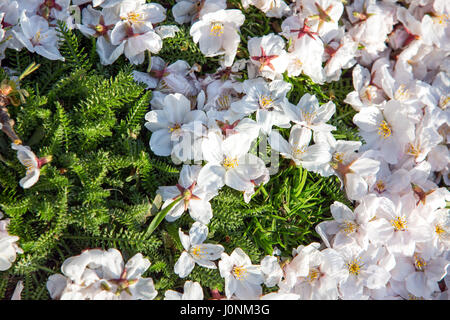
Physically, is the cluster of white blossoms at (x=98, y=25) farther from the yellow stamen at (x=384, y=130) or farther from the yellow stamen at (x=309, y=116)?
the yellow stamen at (x=384, y=130)

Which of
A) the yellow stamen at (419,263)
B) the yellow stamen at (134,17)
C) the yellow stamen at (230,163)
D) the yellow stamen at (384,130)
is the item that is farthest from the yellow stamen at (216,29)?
the yellow stamen at (419,263)

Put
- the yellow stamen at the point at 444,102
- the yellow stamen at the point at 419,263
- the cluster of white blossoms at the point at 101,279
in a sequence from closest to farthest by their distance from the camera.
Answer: the cluster of white blossoms at the point at 101,279, the yellow stamen at the point at 419,263, the yellow stamen at the point at 444,102

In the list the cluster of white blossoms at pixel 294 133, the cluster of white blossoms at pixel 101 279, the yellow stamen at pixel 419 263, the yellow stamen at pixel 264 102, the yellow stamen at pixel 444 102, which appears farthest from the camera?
the yellow stamen at pixel 444 102

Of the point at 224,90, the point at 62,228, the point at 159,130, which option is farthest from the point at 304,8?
the point at 62,228

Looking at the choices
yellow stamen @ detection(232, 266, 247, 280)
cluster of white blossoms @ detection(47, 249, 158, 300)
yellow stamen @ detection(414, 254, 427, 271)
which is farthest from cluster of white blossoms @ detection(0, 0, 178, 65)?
yellow stamen @ detection(414, 254, 427, 271)

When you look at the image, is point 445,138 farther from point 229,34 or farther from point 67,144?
point 67,144

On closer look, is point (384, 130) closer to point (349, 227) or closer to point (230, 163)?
point (349, 227)
